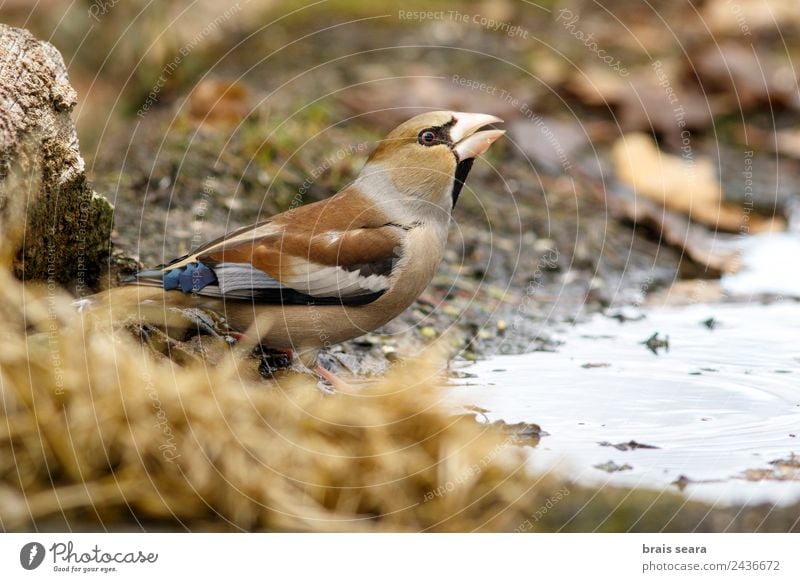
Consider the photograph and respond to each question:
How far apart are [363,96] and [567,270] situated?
7.06ft

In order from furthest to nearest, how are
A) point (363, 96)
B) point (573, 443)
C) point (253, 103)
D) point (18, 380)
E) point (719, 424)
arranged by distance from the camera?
point (363, 96) → point (253, 103) → point (719, 424) → point (573, 443) → point (18, 380)

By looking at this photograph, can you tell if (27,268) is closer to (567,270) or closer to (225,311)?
(225,311)

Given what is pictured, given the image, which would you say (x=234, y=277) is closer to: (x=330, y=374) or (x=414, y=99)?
(x=330, y=374)

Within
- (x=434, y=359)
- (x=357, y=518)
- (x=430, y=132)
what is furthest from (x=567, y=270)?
(x=357, y=518)

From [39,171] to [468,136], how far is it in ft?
5.22

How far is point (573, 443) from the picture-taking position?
3459 mm

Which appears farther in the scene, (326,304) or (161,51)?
(161,51)

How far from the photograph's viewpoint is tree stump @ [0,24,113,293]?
3371 millimetres

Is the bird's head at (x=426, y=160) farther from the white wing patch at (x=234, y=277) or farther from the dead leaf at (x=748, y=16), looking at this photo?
the dead leaf at (x=748, y=16)

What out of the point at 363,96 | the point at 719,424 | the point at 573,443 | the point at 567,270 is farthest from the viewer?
the point at 363,96

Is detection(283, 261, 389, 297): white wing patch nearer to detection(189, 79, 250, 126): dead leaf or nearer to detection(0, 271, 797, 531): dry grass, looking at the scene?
detection(0, 271, 797, 531): dry grass

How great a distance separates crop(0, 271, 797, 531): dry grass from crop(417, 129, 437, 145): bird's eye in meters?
1.26

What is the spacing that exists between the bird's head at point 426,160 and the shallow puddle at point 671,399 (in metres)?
0.76

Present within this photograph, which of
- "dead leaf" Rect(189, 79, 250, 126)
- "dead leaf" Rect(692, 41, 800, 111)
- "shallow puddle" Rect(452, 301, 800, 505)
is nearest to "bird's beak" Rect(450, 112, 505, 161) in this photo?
"shallow puddle" Rect(452, 301, 800, 505)
